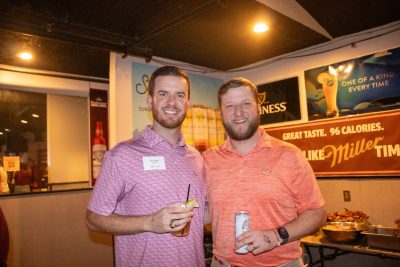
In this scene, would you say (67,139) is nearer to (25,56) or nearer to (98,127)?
(98,127)

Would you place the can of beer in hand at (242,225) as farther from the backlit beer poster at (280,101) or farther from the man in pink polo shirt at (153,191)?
the backlit beer poster at (280,101)

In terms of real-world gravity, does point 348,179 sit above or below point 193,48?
below

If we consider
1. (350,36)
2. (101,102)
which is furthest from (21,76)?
(350,36)

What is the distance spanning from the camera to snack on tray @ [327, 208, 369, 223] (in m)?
3.58

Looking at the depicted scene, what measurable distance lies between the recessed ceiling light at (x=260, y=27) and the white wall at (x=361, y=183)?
3.53 ft

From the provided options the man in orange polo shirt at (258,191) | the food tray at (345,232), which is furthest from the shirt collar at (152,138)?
the food tray at (345,232)

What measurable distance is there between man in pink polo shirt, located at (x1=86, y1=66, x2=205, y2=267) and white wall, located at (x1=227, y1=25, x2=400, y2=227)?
2.62 meters

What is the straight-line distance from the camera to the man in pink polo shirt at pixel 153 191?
182 cm

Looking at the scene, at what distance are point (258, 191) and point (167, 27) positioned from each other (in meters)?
2.15

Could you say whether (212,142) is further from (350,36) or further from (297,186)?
(297,186)

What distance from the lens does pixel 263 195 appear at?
2.02m

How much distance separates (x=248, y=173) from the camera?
2.09 metres

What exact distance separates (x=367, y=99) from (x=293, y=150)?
2.25 meters

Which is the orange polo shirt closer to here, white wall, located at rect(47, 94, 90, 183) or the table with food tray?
the table with food tray
